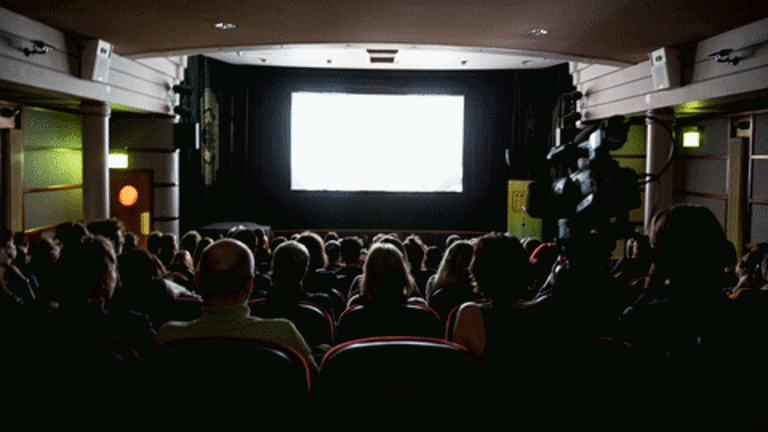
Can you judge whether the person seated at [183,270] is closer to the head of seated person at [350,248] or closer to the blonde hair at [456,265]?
the head of seated person at [350,248]

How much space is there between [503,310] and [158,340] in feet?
3.89

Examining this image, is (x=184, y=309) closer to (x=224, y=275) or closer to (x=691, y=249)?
(x=224, y=275)

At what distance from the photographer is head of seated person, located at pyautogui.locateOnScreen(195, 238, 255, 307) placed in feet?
6.48

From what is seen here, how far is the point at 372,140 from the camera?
10.3 meters

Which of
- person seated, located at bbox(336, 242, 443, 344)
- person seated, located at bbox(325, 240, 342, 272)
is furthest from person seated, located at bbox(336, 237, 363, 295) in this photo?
person seated, located at bbox(336, 242, 443, 344)

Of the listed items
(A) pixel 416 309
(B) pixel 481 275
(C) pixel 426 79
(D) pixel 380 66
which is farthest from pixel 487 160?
(B) pixel 481 275

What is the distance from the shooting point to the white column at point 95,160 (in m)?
6.26

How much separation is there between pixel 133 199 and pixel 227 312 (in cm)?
688

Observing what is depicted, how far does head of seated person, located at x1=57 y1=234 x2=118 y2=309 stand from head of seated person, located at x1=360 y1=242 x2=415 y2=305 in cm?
115

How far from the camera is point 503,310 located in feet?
5.50

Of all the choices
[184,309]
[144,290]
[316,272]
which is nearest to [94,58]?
[316,272]

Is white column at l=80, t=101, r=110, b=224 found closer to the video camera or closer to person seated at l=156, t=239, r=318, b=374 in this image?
person seated at l=156, t=239, r=318, b=374

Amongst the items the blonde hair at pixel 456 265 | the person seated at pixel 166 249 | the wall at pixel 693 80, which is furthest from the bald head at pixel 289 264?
the wall at pixel 693 80

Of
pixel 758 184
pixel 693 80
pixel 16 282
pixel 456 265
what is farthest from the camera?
pixel 758 184
